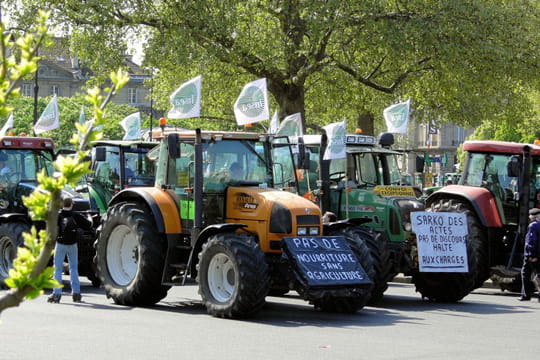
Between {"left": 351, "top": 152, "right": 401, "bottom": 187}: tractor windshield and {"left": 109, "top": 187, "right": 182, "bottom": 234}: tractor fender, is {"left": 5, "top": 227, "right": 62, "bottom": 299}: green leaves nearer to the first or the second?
{"left": 109, "top": 187, "right": 182, "bottom": 234}: tractor fender

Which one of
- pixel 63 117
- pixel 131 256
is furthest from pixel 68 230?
pixel 63 117

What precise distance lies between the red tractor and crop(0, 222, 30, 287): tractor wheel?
631 centimetres

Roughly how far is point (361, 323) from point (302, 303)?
2.83m

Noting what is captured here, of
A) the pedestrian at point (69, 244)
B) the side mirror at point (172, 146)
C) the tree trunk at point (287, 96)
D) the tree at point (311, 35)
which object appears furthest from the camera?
the tree trunk at point (287, 96)

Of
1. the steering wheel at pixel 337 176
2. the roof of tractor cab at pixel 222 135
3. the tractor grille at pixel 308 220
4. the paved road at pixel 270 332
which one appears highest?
the roof of tractor cab at pixel 222 135

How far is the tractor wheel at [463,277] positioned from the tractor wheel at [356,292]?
210 cm

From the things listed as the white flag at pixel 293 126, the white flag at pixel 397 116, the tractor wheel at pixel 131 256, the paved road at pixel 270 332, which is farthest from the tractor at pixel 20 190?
the white flag at pixel 397 116

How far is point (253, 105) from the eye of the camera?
16.4 m

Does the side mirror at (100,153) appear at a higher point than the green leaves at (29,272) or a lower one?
higher

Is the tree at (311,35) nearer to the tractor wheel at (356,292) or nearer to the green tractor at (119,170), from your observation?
the green tractor at (119,170)

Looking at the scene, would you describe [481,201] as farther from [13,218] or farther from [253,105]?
[13,218]

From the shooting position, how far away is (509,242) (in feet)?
55.4

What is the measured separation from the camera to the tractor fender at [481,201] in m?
16.6

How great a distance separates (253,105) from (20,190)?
4.37 metres
